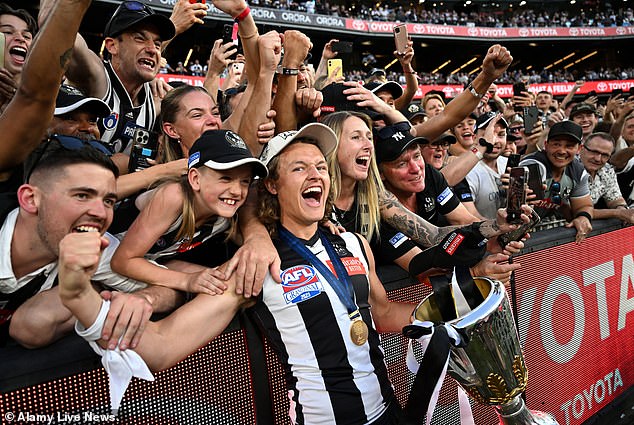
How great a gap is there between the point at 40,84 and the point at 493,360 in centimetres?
182

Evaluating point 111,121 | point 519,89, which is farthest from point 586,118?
point 111,121

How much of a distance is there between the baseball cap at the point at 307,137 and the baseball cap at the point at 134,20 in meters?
1.45

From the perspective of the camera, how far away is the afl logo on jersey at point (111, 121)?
2.81 meters

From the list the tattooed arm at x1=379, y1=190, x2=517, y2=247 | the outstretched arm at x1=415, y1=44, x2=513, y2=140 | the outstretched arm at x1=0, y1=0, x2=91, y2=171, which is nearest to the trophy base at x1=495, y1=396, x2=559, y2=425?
the tattooed arm at x1=379, y1=190, x2=517, y2=247

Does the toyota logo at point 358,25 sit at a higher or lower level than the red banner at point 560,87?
higher

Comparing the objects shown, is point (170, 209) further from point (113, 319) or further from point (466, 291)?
point (466, 291)

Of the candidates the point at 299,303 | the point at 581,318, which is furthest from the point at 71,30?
the point at 581,318

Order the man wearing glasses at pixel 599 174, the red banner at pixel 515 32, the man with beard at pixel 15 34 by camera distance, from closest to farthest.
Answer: the man with beard at pixel 15 34
the man wearing glasses at pixel 599 174
the red banner at pixel 515 32

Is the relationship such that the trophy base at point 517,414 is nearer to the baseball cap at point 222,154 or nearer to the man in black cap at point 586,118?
the baseball cap at point 222,154

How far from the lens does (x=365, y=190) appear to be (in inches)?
104

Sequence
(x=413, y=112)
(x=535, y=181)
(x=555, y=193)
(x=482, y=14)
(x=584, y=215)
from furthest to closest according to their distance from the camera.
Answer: (x=482, y=14)
(x=413, y=112)
(x=555, y=193)
(x=584, y=215)
(x=535, y=181)

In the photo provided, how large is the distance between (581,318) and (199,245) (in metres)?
2.89

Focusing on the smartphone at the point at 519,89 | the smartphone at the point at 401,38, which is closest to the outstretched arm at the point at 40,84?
the smartphone at the point at 401,38

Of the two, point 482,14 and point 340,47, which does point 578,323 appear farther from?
point 482,14
